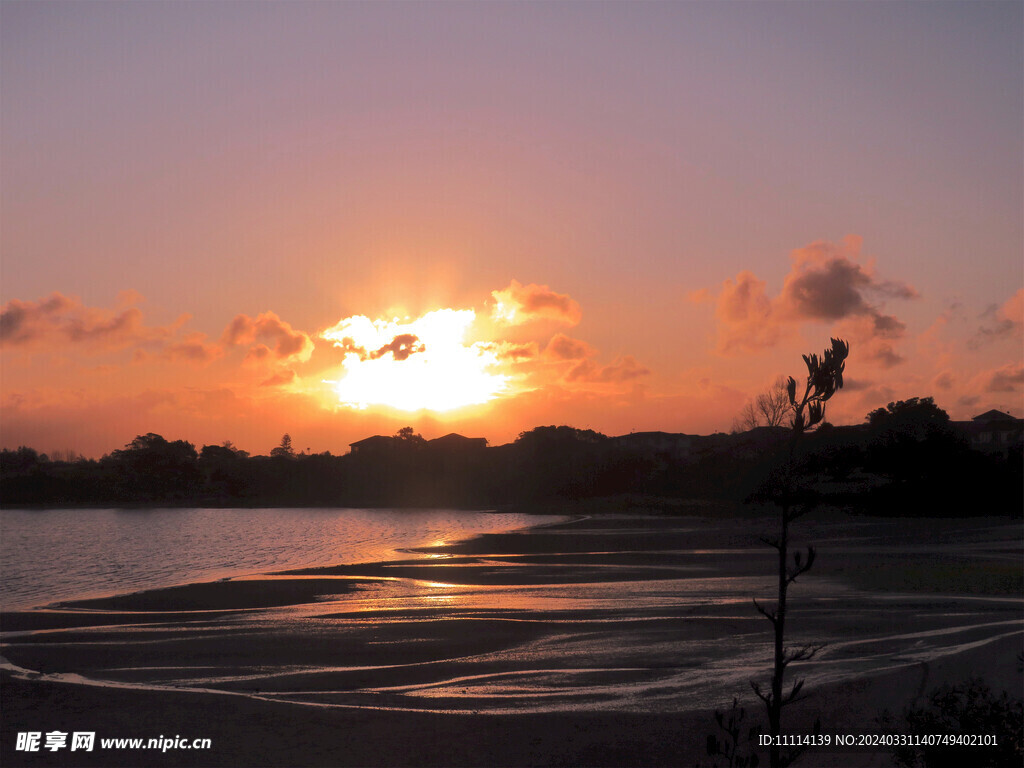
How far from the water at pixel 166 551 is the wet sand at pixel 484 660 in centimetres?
470

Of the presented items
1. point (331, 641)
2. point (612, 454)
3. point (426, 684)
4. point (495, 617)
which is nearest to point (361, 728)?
point (426, 684)

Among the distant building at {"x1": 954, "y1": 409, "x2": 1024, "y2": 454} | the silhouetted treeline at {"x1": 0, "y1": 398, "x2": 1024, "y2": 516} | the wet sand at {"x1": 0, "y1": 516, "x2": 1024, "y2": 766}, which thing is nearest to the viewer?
the wet sand at {"x1": 0, "y1": 516, "x2": 1024, "y2": 766}

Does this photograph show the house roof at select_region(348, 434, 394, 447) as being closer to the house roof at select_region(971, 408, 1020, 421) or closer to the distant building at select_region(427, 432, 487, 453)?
the distant building at select_region(427, 432, 487, 453)

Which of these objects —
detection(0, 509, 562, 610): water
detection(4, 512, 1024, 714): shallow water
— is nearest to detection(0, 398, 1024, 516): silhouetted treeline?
detection(0, 509, 562, 610): water

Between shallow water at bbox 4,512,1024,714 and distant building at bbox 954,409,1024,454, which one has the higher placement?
distant building at bbox 954,409,1024,454

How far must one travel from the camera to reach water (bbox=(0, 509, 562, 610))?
28797 millimetres

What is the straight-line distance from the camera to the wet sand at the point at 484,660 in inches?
414

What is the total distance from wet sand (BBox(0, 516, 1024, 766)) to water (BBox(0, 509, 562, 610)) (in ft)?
15.4

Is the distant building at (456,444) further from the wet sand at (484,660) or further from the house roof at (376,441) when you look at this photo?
the wet sand at (484,660)

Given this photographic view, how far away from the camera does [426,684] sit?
523 inches

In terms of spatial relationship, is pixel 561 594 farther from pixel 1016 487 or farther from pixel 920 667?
pixel 1016 487

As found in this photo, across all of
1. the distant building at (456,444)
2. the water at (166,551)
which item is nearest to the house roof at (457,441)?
the distant building at (456,444)

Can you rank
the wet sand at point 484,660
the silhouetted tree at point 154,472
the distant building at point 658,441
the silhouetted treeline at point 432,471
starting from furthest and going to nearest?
the distant building at point 658,441 < the silhouetted tree at point 154,472 < the silhouetted treeline at point 432,471 < the wet sand at point 484,660

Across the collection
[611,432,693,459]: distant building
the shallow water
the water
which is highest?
[611,432,693,459]: distant building
